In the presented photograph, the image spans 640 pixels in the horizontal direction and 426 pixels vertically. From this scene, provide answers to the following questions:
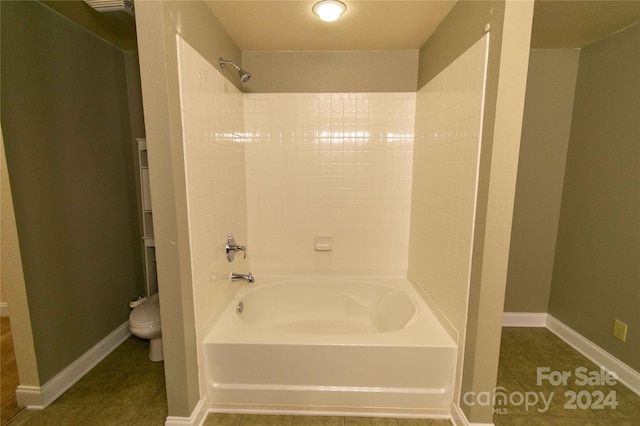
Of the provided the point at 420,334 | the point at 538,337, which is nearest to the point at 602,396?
the point at 538,337

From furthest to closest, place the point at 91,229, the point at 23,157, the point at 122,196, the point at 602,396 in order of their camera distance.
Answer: the point at 122,196
the point at 91,229
the point at 602,396
the point at 23,157

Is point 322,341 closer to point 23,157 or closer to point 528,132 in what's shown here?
point 23,157

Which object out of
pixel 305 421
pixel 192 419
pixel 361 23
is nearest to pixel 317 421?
pixel 305 421

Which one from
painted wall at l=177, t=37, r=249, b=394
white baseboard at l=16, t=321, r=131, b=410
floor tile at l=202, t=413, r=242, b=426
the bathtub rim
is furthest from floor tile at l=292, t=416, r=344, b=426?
white baseboard at l=16, t=321, r=131, b=410

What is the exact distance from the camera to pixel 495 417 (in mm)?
1578

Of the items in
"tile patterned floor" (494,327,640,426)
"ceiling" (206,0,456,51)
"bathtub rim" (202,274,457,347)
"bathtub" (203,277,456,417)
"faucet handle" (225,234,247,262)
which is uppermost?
"ceiling" (206,0,456,51)

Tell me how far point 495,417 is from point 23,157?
2.89 m

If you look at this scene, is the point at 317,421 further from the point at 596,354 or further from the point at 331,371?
the point at 596,354

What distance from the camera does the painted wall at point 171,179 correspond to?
121 cm

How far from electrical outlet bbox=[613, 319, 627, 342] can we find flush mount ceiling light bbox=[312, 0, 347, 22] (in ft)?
8.46

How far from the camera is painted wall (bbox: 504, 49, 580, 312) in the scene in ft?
7.25

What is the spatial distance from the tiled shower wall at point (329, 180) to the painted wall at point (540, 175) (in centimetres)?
91

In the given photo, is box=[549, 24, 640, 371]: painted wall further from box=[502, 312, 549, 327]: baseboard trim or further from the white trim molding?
box=[502, 312, 549, 327]: baseboard trim

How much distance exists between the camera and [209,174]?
1.67m
